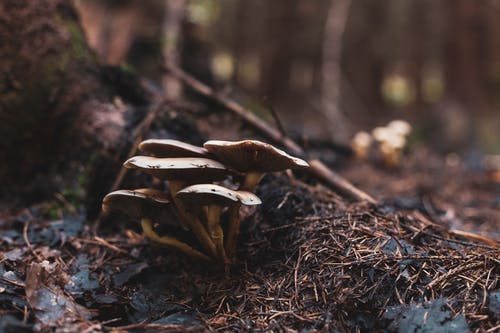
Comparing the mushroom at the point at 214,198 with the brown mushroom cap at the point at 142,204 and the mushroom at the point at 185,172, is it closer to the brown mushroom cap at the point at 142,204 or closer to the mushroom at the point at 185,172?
the mushroom at the point at 185,172

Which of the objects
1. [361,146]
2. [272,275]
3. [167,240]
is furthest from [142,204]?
[361,146]

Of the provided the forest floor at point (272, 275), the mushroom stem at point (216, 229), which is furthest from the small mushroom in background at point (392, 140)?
the mushroom stem at point (216, 229)

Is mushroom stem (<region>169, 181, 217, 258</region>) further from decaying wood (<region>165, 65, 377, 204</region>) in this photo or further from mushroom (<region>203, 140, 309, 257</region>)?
decaying wood (<region>165, 65, 377, 204</region>)

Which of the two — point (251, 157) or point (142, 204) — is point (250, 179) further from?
point (142, 204)

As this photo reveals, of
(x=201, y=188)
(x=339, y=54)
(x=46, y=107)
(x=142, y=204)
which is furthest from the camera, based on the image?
(x=339, y=54)

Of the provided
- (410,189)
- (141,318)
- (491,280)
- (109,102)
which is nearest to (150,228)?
(141,318)

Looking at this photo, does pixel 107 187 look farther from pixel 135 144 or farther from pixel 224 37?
pixel 224 37
